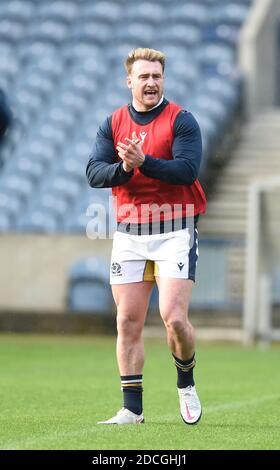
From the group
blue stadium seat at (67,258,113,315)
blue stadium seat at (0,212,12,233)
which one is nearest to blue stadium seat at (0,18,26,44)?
blue stadium seat at (0,212,12,233)

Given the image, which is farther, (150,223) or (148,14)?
(148,14)

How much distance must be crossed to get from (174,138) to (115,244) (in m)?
0.73

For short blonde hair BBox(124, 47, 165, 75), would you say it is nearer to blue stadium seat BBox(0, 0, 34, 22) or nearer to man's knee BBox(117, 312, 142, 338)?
man's knee BBox(117, 312, 142, 338)

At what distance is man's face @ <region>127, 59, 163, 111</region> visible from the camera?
780cm

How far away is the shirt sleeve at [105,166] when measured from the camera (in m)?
7.74

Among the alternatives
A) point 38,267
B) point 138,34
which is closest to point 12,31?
point 138,34

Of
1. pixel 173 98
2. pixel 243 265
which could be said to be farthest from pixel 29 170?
pixel 243 265

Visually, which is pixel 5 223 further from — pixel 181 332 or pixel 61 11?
pixel 181 332

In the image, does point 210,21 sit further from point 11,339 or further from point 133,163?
point 133,163

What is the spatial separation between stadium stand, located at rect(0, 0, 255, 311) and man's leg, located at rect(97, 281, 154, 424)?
497 inches

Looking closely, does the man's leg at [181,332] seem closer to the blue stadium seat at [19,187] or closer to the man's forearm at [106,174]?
the man's forearm at [106,174]

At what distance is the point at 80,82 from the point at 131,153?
59.9 ft

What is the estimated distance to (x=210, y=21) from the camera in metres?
26.1

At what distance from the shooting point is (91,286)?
20688 millimetres
